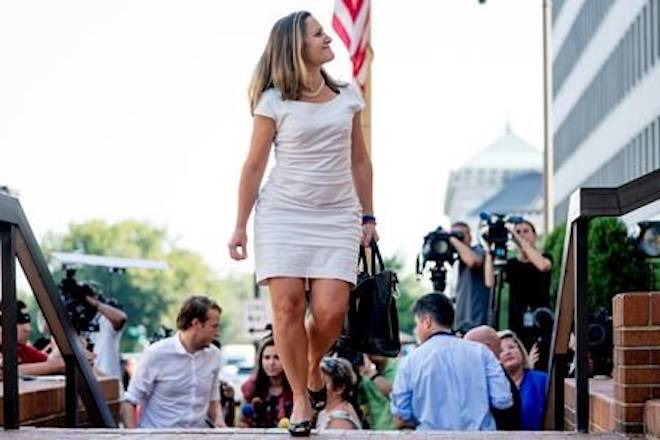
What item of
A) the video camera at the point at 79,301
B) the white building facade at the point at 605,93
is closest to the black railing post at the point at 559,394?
the video camera at the point at 79,301

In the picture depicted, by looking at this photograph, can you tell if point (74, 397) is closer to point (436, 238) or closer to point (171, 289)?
point (436, 238)

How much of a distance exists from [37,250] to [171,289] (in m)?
132

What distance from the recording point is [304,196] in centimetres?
784

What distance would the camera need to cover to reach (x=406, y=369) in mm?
9898

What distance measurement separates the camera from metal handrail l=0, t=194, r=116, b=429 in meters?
8.01

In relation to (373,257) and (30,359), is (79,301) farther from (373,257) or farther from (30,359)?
(373,257)

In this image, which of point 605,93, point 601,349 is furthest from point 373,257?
point 605,93

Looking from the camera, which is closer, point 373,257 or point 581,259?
point 581,259

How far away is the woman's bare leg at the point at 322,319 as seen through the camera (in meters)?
7.91

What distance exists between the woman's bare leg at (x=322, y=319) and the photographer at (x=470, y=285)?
23.7 ft

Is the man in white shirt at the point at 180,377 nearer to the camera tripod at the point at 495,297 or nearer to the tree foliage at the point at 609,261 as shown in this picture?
the camera tripod at the point at 495,297

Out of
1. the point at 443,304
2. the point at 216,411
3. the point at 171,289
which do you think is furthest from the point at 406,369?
the point at 171,289

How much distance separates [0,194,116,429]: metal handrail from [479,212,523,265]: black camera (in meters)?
5.93

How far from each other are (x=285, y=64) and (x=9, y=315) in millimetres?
1681
